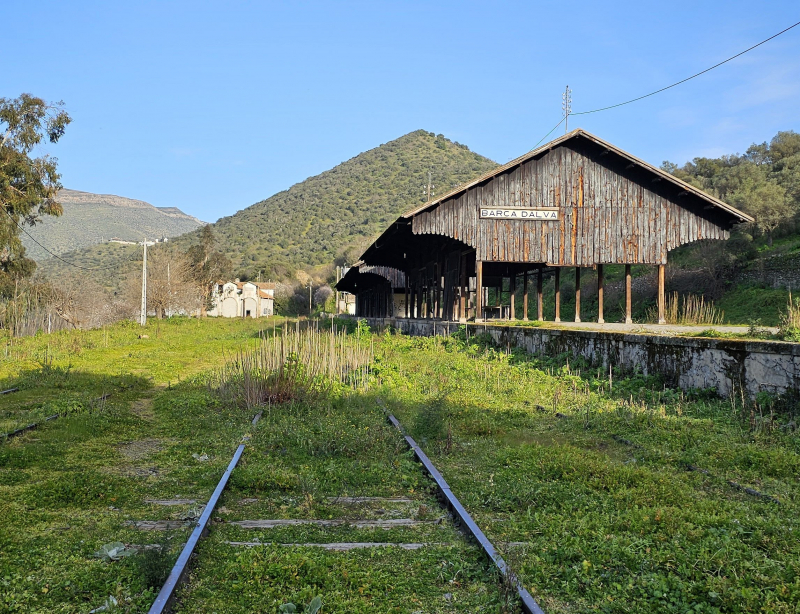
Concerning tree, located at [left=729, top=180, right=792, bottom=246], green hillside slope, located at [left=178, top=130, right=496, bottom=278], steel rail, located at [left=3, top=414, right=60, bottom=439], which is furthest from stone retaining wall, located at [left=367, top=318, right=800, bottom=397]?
green hillside slope, located at [left=178, top=130, right=496, bottom=278]

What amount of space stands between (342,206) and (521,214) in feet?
392

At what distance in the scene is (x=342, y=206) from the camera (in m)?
139

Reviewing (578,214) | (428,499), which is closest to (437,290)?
(578,214)

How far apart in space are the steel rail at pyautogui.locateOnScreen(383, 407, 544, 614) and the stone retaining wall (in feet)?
13.9

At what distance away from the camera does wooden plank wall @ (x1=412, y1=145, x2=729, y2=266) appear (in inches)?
872

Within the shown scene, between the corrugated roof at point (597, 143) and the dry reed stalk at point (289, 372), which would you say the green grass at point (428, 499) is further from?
the corrugated roof at point (597, 143)

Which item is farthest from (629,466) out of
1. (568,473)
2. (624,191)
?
(624,191)

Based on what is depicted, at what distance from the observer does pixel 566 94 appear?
80.6 ft

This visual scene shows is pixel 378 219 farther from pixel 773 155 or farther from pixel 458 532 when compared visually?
pixel 458 532

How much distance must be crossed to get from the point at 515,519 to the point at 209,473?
2995mm

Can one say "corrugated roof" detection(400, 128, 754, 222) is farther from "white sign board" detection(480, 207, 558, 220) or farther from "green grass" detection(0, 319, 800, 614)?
"green grass" detection(0, 319, 800, 614)

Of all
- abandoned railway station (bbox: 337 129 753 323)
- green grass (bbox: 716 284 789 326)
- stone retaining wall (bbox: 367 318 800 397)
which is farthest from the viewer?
green grass (bbox: 716 284 789 326)

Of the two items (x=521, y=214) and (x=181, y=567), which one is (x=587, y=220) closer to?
(x=521, y=214)

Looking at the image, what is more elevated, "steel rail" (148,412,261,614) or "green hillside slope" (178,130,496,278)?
"green hillside slope" (178,130,496,278)
